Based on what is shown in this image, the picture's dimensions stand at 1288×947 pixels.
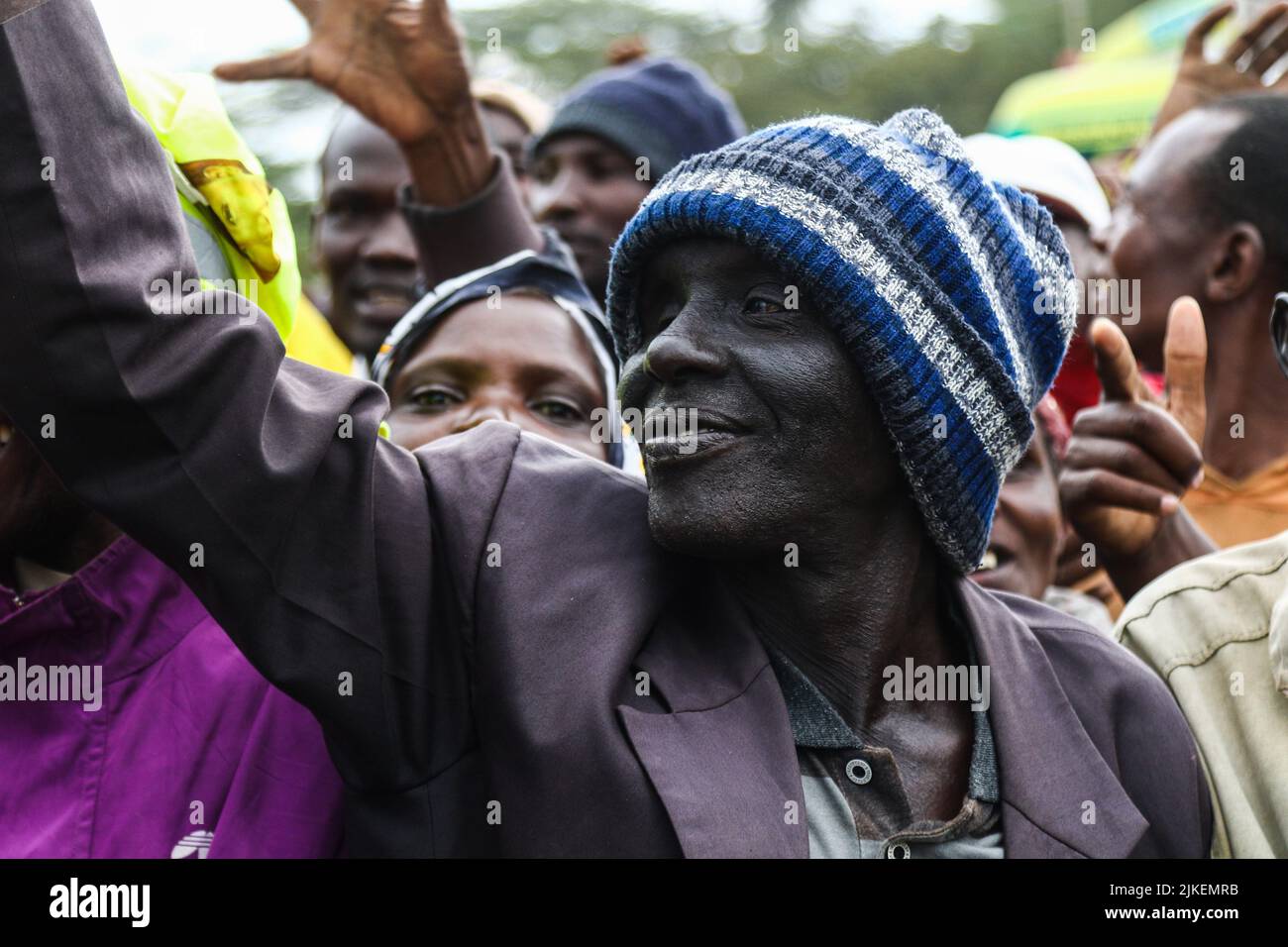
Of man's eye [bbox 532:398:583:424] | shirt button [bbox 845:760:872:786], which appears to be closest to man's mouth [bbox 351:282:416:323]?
man's eye [bbox 532:398:583:424]

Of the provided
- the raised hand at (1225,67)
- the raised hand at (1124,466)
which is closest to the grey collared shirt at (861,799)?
the raised hand at (1124,466)

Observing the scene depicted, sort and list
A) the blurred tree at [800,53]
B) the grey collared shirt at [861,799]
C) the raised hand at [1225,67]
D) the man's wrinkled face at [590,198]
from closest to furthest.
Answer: the grey collared shirt at [861,799] < the man's wrinkled face at [590,198] < the raised hand at [1225,67] < the blurred tree at [800,53]

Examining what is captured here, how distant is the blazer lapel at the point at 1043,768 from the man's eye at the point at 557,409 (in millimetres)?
1140

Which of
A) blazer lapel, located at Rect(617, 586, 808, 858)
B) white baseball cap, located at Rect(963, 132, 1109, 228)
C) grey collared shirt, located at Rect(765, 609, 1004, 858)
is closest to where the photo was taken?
blazer lapel, located at Rect(617, 586, 808, 858)

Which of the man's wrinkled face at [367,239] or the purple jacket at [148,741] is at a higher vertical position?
the purple jacket at [148,741]

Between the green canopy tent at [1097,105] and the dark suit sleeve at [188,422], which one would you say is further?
the green canopy tent at [1097,105]

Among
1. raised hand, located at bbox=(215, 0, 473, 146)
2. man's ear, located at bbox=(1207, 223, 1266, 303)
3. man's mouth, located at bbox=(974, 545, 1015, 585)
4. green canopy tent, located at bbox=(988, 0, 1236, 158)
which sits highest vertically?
raised hand, located at bbox=(215, 0, 473, 146)

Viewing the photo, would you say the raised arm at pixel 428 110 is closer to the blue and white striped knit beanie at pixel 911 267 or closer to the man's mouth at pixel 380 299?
the man's mouth at pixel 380 299

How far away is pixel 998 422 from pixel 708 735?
26.6 inches

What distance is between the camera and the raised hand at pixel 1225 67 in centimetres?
554

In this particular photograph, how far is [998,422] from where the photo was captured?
8.30ft

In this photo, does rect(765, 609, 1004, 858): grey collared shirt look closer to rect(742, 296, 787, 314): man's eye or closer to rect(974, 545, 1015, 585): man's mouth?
rect(742, 296, 787, 314): man's eye

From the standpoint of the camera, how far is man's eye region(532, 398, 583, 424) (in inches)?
137

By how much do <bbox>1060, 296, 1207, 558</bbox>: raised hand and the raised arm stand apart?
146cm
